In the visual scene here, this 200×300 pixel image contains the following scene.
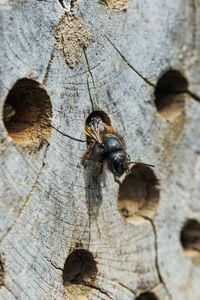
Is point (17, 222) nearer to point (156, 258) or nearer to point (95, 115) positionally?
point (95, 115)

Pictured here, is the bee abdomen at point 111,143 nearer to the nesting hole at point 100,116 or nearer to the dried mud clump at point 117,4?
the nesting hole at point 100,116

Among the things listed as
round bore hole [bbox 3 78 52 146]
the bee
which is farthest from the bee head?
round bore hole [bbox 3 78 52 146]

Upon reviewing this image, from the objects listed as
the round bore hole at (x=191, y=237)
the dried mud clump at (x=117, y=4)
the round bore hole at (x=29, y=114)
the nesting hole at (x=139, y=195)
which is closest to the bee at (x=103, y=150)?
the round bore hole at (x=29, y=114)

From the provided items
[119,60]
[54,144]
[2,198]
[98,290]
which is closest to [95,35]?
[119,60]

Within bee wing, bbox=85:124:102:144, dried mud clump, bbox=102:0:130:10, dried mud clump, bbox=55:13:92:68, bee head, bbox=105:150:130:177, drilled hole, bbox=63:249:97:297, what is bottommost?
drilled hole, bbox=63:249:97:297

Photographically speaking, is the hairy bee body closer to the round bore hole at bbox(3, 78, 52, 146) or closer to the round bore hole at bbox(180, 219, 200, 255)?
the round bore hole at bbox(3, 78, 52, 146)

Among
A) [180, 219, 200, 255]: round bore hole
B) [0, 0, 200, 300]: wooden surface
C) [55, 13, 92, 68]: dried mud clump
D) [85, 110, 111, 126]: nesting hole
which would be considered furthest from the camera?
[180, 219, 200, 255]: round bore hole
